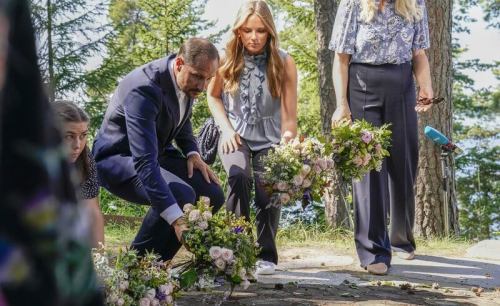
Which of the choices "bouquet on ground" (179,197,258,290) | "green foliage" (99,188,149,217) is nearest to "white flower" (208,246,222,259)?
"bouquet on ground" (179,197,258,290)

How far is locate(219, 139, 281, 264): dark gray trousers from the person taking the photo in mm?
4820

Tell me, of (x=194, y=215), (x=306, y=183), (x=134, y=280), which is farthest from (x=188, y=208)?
(x=306, y=183)

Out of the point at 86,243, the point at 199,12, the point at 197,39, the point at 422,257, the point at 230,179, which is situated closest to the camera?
the point at 86,243

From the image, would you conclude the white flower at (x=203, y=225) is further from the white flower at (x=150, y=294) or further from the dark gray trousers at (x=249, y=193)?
the dark gray trousers at (x=249, y=193)

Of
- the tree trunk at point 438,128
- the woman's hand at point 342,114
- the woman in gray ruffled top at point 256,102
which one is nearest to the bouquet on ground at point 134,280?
the woman in gray ruffled top at point 256,102

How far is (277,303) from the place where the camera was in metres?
4.13

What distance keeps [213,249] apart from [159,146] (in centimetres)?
91

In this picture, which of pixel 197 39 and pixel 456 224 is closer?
pixel 197 39

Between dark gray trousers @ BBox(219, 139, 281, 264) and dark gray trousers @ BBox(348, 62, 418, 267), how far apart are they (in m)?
0.64

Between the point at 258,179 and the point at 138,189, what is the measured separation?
890 mm

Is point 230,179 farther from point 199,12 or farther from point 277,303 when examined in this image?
point 199,12

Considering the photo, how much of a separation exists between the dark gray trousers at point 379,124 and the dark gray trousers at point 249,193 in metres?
0.64

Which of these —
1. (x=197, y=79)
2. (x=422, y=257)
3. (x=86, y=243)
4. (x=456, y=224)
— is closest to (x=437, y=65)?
(x=456, y=224)

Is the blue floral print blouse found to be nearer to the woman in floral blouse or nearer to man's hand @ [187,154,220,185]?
the woman in floral blouse
